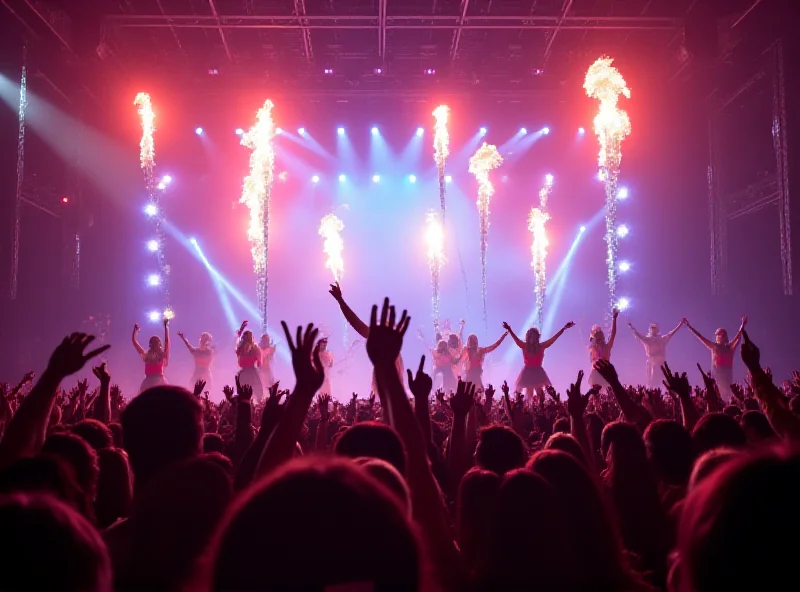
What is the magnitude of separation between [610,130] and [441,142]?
222 inches

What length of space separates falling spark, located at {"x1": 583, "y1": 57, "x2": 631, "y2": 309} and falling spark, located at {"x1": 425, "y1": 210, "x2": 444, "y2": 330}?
6.28 metres

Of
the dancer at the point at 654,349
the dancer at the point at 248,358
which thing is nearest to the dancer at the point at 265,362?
the dancer at the point at 248,358

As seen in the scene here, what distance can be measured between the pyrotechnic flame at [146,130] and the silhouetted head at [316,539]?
21.2 m

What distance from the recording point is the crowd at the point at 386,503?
3.35 feet

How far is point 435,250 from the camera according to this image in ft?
82.7

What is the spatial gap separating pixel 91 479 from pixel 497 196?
22806 mm

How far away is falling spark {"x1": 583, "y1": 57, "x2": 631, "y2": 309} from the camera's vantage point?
738 inches

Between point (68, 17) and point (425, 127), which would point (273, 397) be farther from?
point (425, 127)

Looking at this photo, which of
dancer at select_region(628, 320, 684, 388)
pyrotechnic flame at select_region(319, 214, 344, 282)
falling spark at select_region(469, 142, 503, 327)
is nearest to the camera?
dancer at select_region(628, 320, 684, 388)

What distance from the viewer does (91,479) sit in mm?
2707

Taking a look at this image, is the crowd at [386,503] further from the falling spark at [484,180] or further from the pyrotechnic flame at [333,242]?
the pyrotechnic flame at [333,242]

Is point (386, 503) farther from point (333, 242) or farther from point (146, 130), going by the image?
point (333, 242)

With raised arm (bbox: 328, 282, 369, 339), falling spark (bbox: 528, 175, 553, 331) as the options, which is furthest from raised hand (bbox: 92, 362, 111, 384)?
falling spark (bbox: 528, 175, 553, 331)

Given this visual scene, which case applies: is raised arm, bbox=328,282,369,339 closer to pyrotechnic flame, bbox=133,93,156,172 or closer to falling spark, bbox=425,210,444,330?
pyrotechnic flame, bbox=133,93,156,172
